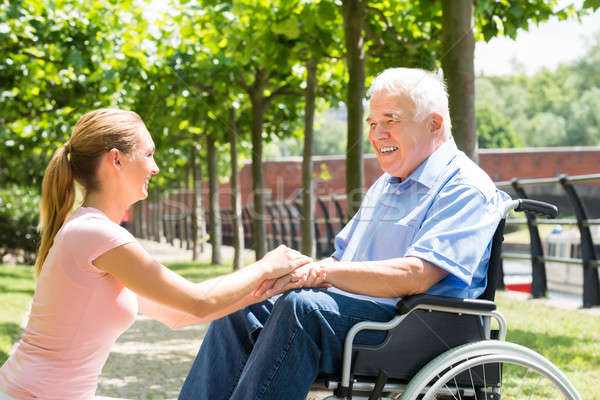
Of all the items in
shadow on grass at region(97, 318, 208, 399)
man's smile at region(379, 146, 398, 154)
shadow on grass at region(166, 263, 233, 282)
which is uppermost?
man's smile at region(379, 146, 398, 154)

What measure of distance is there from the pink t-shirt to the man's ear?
136 cm

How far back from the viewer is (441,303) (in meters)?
2.49

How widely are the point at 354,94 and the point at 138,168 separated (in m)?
4.92

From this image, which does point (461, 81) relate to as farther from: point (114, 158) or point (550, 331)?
point (114, 158)

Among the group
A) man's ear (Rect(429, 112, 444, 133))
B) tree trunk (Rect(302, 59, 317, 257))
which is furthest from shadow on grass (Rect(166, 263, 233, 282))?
man's ear (Rect(429, 112, 444, 133))

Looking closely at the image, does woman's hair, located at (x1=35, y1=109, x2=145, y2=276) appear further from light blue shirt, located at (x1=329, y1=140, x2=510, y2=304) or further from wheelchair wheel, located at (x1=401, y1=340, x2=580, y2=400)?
wheelchair wheel, located at (x1=401, y1=340, x2=580, y2=400)

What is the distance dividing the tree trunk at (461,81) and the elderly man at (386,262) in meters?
1.82

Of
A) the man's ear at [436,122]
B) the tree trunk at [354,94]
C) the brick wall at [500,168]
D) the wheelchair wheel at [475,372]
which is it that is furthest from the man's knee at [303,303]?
the brick wall at [500,168]

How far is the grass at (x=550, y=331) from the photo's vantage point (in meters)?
4.70

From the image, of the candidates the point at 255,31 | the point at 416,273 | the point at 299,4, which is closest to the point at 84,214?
the point at 416,273

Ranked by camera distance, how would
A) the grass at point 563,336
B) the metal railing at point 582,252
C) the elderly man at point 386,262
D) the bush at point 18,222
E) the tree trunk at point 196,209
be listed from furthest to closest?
the tree trunk at point 196,209 → the bush at point 18,222 → the metal railing at point 582,252 → the grass at point 563,336 → the elderly man at point 386,262

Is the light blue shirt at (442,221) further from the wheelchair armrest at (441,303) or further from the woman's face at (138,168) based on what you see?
the woman's face at (138,168)

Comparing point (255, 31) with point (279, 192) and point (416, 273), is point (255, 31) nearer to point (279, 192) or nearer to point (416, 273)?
point (416, 273)

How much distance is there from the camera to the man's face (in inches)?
117
